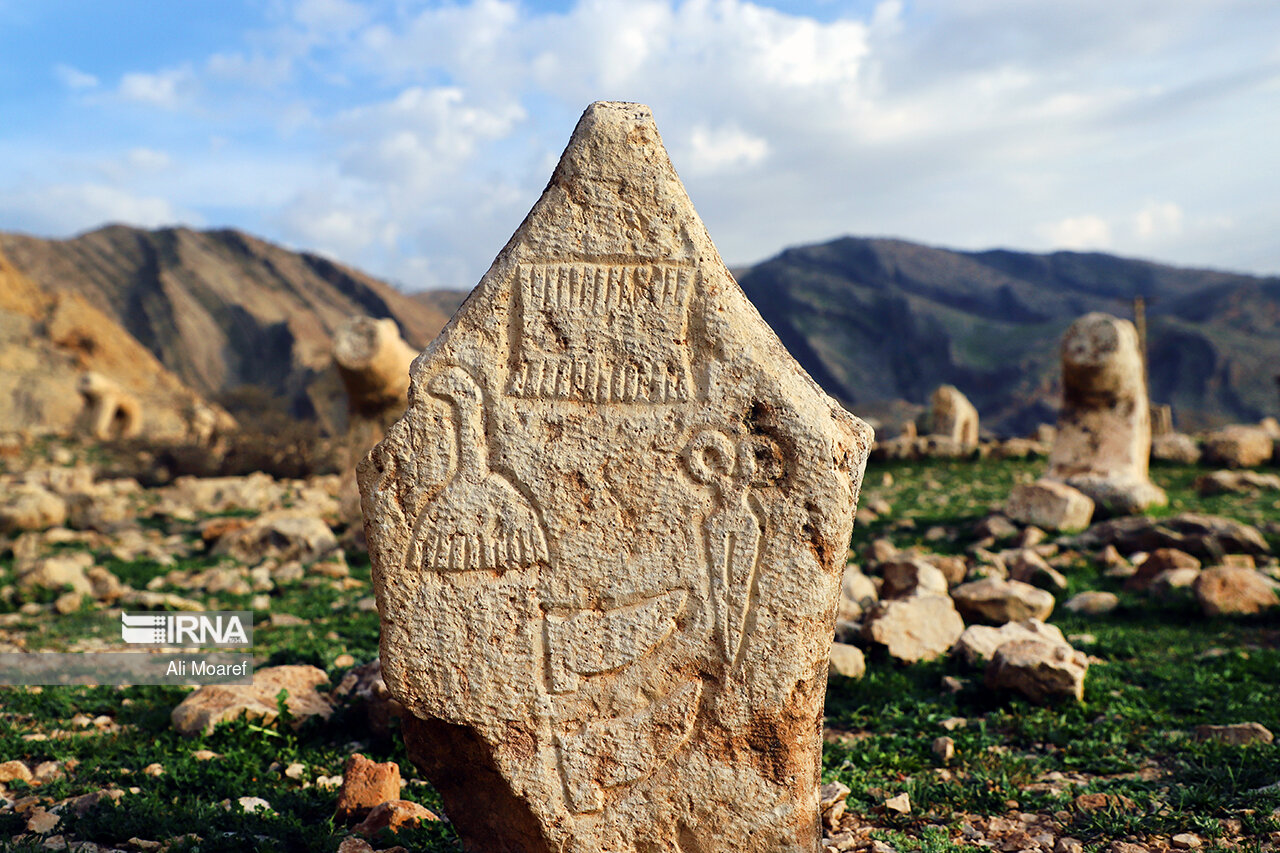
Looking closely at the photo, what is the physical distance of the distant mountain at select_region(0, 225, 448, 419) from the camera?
4678cm

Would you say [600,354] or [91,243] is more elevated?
[91,243]

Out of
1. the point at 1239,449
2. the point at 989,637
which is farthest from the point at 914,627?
the point at 1239,449

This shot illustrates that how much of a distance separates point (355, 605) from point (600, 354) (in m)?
4.47

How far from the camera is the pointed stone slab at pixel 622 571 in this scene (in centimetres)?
272

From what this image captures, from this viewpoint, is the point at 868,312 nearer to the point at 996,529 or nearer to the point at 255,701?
A: the point at 996,529

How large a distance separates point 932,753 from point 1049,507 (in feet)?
17.5

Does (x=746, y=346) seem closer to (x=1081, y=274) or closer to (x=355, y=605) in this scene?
(x=355, y=605)

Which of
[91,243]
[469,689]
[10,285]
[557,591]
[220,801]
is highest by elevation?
[91,243]

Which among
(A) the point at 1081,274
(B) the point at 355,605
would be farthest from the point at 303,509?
(A) the point at 1081,274

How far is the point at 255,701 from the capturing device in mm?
4133

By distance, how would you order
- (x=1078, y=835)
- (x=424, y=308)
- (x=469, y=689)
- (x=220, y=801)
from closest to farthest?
(x=469, y=689), (x=1078, y=835), (x=220, y=801), (x=424, y=308)

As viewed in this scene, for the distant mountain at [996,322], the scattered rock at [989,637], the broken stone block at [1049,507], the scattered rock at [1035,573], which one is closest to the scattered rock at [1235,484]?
the broken stone block at [1049,507]

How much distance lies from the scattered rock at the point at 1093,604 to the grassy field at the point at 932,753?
0.53ft

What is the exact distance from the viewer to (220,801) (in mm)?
3480
